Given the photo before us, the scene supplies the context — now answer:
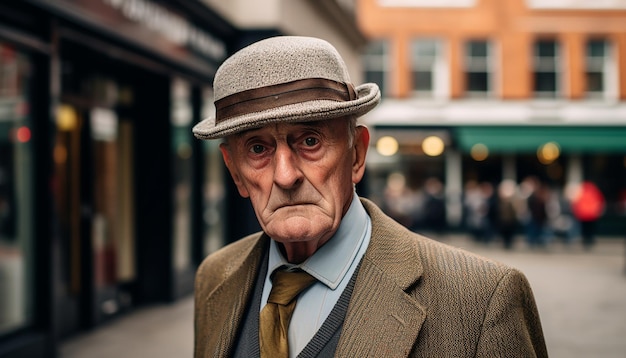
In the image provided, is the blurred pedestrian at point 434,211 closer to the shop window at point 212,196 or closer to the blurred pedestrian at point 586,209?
the blurred pedestrian at point 586,209

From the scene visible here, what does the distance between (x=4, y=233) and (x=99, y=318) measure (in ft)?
7.76

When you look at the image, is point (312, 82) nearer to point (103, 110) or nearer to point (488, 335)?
point (488, 335)

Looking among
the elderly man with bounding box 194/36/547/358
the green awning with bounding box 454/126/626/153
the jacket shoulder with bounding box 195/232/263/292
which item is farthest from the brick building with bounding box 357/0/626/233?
the elderly man with bounding box 194/36/547/358

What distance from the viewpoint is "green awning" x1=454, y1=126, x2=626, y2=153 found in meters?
20.9

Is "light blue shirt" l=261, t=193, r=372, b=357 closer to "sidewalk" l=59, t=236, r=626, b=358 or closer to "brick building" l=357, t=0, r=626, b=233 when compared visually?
"sidewalk" l=59, t=236, r=626, b=358

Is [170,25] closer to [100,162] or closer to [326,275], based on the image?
[100,162]

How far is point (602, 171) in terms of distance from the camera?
70.0 feet

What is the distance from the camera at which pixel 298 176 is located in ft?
5.06

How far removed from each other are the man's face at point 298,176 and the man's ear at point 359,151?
0.29ft

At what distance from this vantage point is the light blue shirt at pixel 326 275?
5.27 feet

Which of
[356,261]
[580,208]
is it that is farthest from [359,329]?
[580,208]

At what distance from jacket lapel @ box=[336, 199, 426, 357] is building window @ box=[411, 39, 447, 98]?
20904 millimetres

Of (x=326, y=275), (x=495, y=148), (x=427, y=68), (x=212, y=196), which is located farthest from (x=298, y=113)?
(x=427, y=68)

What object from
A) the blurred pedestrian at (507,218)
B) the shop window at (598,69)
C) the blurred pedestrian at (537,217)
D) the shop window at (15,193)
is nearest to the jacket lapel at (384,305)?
the shop window at (15,193)
